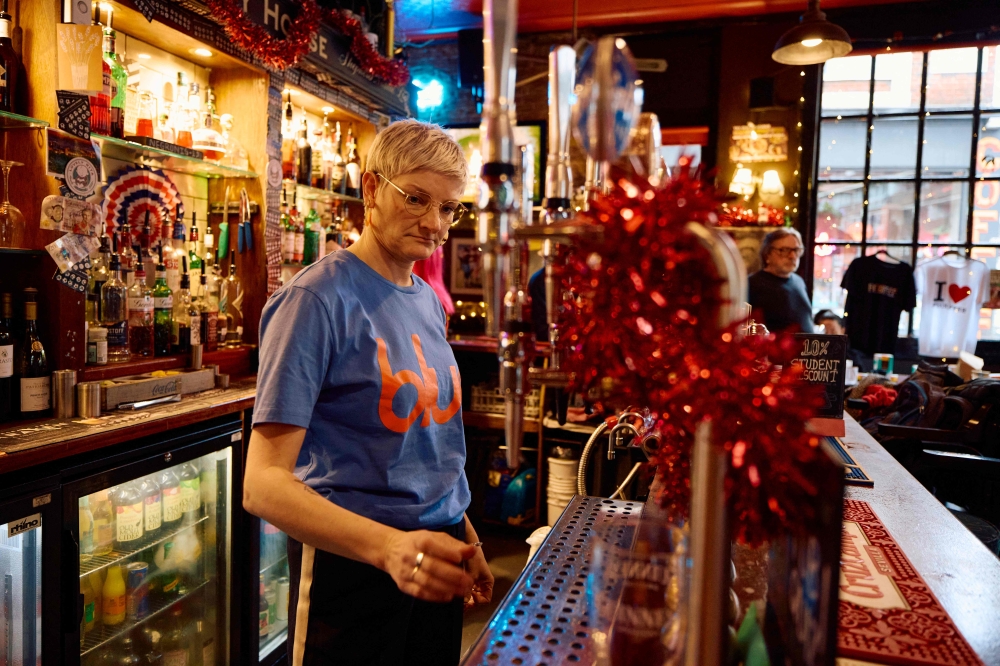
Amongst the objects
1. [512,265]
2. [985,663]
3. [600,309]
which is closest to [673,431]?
[600,309]

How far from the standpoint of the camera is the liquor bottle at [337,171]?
3.79 metres

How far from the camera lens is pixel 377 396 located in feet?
4.11

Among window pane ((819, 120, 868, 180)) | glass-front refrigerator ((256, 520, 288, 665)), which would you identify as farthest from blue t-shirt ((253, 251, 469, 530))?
window pane ((819, 120, 868, 180))

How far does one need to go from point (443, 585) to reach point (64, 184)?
6.37 ft

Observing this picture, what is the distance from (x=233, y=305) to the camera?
3137mm

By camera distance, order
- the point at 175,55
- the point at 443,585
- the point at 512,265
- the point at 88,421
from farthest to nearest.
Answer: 1. the point at 175,55
2. the point at 88,421
3. the point at 443,585
4. the point at 512,265

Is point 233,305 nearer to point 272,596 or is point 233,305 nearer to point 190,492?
point 190,492

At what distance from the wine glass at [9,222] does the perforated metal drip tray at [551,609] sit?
74.6 inches

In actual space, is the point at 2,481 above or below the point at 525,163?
below

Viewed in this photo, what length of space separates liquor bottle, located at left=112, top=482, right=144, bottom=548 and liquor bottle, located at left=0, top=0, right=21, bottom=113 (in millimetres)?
1254

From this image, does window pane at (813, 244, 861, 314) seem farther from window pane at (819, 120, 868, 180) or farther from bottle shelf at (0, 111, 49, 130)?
bottle shelf at (0, 111, 49, 130)

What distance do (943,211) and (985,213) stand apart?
0.95 feet

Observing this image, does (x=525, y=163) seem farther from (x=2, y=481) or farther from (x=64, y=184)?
(x=64, y=184)

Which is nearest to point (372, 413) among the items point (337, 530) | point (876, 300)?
point (337, 530)
